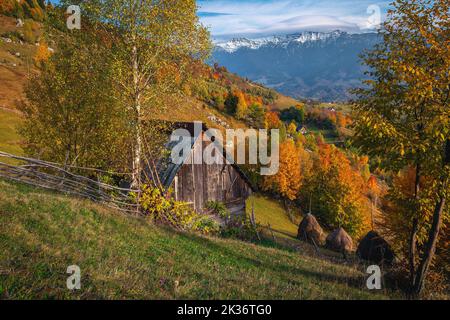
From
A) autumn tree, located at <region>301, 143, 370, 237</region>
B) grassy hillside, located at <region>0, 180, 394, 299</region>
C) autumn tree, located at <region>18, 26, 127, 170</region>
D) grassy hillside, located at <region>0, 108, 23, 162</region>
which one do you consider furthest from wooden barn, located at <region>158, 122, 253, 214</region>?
autumn tree, located at <region>301, 143, 370, 237</region>

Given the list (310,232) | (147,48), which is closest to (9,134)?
(147,48)

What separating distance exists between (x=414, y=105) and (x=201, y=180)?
742 inches

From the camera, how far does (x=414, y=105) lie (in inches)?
420

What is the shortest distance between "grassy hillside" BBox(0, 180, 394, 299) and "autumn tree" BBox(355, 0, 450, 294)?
3867 mm

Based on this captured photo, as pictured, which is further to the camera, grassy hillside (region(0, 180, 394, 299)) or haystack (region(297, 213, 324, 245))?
haystack (region(297, 213, 324, 245))

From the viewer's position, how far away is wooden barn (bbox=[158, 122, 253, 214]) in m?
24.5

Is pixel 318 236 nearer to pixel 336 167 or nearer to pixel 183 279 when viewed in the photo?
pixel 336 167

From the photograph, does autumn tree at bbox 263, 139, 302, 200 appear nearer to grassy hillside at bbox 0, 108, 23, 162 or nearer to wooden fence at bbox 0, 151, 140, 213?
grassy hillside at bbox 0, 108, 23, 162

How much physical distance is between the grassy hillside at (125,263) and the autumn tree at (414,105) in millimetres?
3867

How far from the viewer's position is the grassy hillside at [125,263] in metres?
6.67

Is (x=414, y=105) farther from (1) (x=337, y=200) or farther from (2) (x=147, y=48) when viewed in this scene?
(1) (x=337, y=200)

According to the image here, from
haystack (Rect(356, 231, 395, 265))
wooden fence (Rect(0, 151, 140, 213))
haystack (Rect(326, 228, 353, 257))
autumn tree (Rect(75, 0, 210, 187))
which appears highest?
autumn tree (Rect(75, 0, 210, 187))

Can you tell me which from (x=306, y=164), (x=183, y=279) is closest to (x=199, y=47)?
(x=183, y=279)
